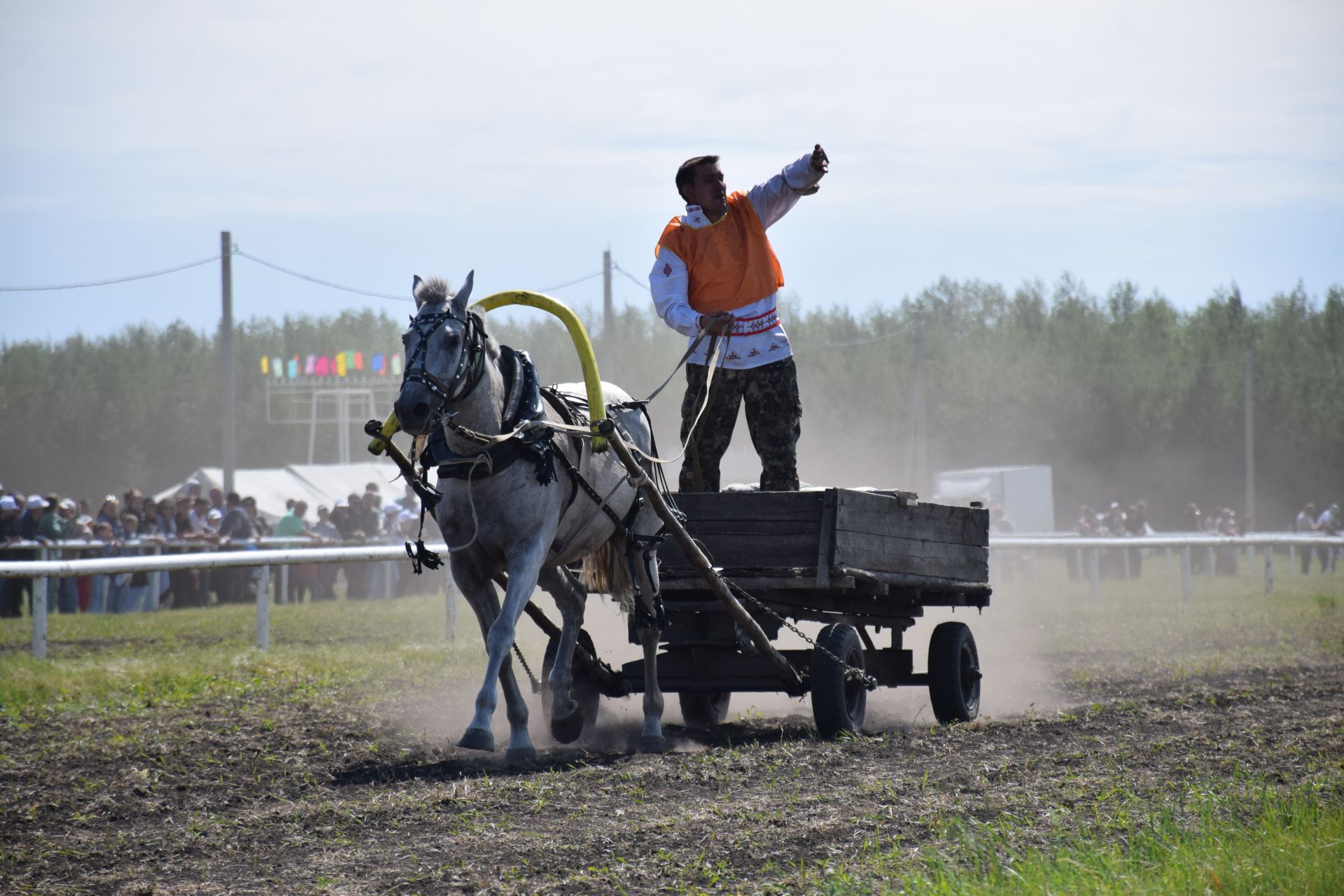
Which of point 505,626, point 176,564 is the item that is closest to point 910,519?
point 505,626

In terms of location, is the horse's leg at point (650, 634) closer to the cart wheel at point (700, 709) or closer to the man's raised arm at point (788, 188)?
the cart wheel at point (700, 709)

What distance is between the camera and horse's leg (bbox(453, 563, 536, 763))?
7500 mm

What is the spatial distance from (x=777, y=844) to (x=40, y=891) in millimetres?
2481

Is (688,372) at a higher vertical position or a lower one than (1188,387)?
lower

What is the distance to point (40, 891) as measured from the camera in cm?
493

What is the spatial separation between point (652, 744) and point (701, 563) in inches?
49.1

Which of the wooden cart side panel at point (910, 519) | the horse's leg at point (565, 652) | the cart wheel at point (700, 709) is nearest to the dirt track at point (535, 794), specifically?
the horse's leg at point (565, 652)

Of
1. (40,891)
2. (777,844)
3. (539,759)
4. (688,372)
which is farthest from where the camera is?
(688,372)

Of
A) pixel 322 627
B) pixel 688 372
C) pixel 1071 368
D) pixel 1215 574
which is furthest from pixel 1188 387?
pixel 688 372

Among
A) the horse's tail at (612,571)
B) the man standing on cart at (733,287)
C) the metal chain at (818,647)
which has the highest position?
the man standing on cart at (733,287)

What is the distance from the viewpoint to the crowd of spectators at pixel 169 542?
744 inches

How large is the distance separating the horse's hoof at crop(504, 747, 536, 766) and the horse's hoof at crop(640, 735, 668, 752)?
3.06 feet

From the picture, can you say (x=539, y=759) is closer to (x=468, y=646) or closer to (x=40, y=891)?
(x=40, y=891)

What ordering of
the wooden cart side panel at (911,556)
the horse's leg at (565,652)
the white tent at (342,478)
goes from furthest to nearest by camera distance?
1. the white tent at (342,478)
2. the horse's leg at (565,652)
3. the wooden cart side panel at (911,556)
